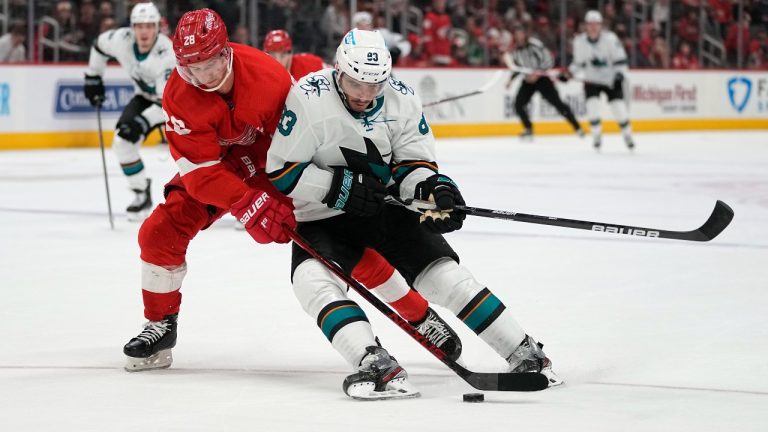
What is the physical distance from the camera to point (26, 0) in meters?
12.6

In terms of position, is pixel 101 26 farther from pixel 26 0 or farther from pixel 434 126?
pixel 434 126

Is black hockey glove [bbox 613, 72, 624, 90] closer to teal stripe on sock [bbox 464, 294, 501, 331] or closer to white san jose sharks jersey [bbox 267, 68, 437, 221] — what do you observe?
white san jose sharks jersey [bbox 267, 68, 437, 221]

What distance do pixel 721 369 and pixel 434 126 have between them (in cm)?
1213

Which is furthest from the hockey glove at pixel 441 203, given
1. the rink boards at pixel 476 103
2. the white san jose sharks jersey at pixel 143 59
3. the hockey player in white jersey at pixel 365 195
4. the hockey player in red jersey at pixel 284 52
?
the rink boards at pixel 476 103

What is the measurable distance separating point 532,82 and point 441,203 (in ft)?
40.4

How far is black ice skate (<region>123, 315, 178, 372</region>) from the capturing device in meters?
3.77

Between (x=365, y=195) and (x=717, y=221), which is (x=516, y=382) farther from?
(x=717, y=221)

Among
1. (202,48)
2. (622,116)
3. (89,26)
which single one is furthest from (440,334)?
(622,116)

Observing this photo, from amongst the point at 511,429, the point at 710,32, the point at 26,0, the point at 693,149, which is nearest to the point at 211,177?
the point at 511,429

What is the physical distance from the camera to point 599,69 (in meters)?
14.5

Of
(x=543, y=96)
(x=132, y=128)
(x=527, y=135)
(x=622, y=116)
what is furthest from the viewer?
(x=543, y=96)

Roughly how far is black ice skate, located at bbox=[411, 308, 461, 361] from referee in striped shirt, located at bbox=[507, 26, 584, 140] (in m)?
11.7

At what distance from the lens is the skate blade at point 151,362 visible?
149 inches

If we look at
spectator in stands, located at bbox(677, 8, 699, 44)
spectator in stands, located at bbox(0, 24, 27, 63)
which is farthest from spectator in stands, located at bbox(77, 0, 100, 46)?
spectator in stands, located at bbox(677, 8, 699, 44)
